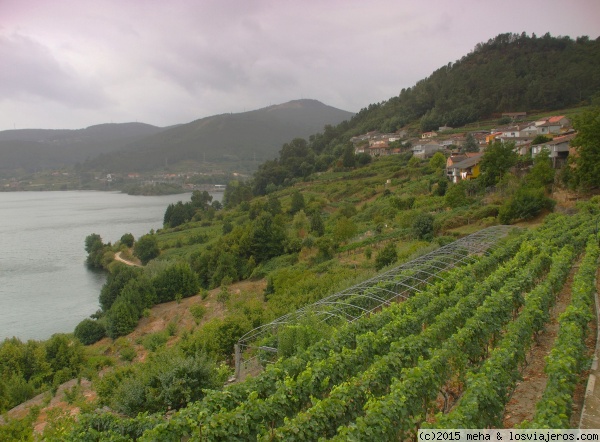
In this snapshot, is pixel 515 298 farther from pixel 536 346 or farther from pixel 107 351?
pixel 107 351

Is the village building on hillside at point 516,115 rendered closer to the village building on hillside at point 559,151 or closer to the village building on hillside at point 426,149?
the village building on hillside at point 426,149

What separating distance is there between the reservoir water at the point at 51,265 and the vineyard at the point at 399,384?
85.5ft

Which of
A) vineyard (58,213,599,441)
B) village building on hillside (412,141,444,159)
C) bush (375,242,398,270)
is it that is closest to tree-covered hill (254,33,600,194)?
village building on hillside (412,141,444,159)

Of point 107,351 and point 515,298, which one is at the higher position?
point 515,298

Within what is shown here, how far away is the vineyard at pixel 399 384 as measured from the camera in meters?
6.52

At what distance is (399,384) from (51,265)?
5162cm

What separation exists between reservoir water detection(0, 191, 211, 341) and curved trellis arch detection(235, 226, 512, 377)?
2212 cm

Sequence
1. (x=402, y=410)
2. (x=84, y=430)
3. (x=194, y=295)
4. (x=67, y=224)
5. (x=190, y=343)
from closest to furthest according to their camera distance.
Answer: (x=402, y=410) < (x=84, y=430) < (x=190, y=343) < (x=194, y=295) < (x=67, y=224)

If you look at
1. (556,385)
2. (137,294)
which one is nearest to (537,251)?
(556,385)

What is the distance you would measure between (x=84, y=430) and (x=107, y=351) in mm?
17998

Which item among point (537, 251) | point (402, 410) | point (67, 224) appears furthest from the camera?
point (67, 224)

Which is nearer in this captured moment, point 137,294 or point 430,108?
point 137,294

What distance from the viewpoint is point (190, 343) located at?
48.6 ft

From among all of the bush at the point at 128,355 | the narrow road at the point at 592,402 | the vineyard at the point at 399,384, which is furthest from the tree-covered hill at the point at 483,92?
the narrow road at the point at 592,402
